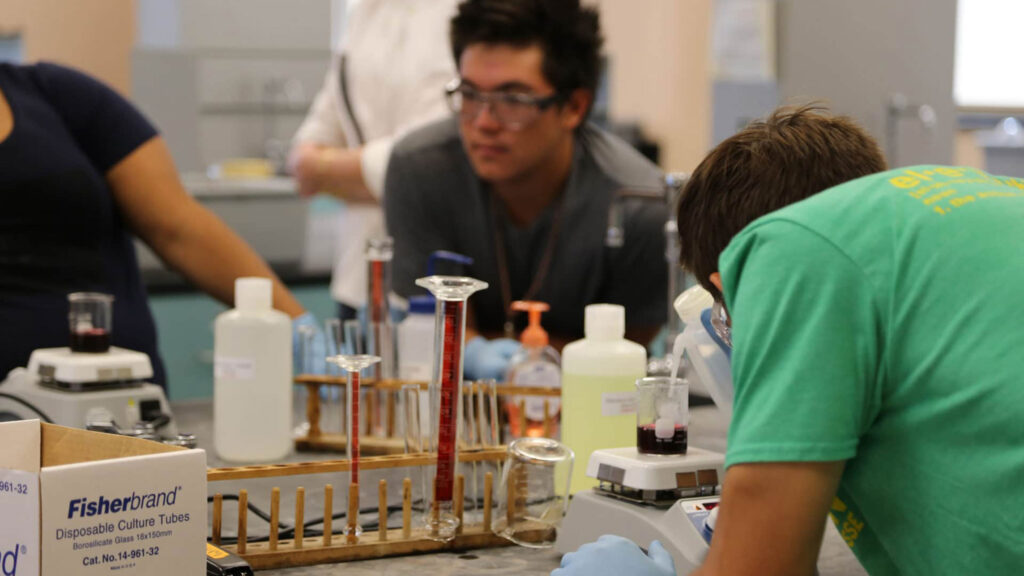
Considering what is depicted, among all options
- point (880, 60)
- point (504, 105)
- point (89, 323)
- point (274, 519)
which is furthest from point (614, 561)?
point (880, 60)

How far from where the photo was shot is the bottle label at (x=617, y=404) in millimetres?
1341

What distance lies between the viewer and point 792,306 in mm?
754

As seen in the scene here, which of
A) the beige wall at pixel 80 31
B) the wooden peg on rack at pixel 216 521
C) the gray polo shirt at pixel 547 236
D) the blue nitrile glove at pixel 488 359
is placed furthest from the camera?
the beige wall at pixel 80 31

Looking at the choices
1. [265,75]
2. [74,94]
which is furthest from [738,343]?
[265,75]

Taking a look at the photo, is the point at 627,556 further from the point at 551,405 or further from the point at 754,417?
the point at 551,405

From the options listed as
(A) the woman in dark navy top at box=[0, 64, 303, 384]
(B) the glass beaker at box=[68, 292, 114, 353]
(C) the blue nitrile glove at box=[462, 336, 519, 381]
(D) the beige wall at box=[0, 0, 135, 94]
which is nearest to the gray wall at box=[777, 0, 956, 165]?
(C) the blue nitrile glove at box=[462, 336, 519, 381]

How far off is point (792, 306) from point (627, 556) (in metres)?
0.29

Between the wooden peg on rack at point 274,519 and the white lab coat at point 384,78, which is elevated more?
the white lab coat at point 384,78

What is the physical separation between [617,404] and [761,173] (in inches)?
20.2

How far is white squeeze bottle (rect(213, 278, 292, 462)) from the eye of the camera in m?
1.52

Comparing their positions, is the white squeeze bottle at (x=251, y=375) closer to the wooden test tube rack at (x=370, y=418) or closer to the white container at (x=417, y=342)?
the wooden test tube rack at (x=370, y=418)

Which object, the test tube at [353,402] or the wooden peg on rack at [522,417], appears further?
the wooden peg on rack at [522,417]

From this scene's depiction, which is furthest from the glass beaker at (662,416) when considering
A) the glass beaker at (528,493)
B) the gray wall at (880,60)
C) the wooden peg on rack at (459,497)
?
the gray wall at (880,60)

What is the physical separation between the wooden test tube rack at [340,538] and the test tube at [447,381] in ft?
0.05
